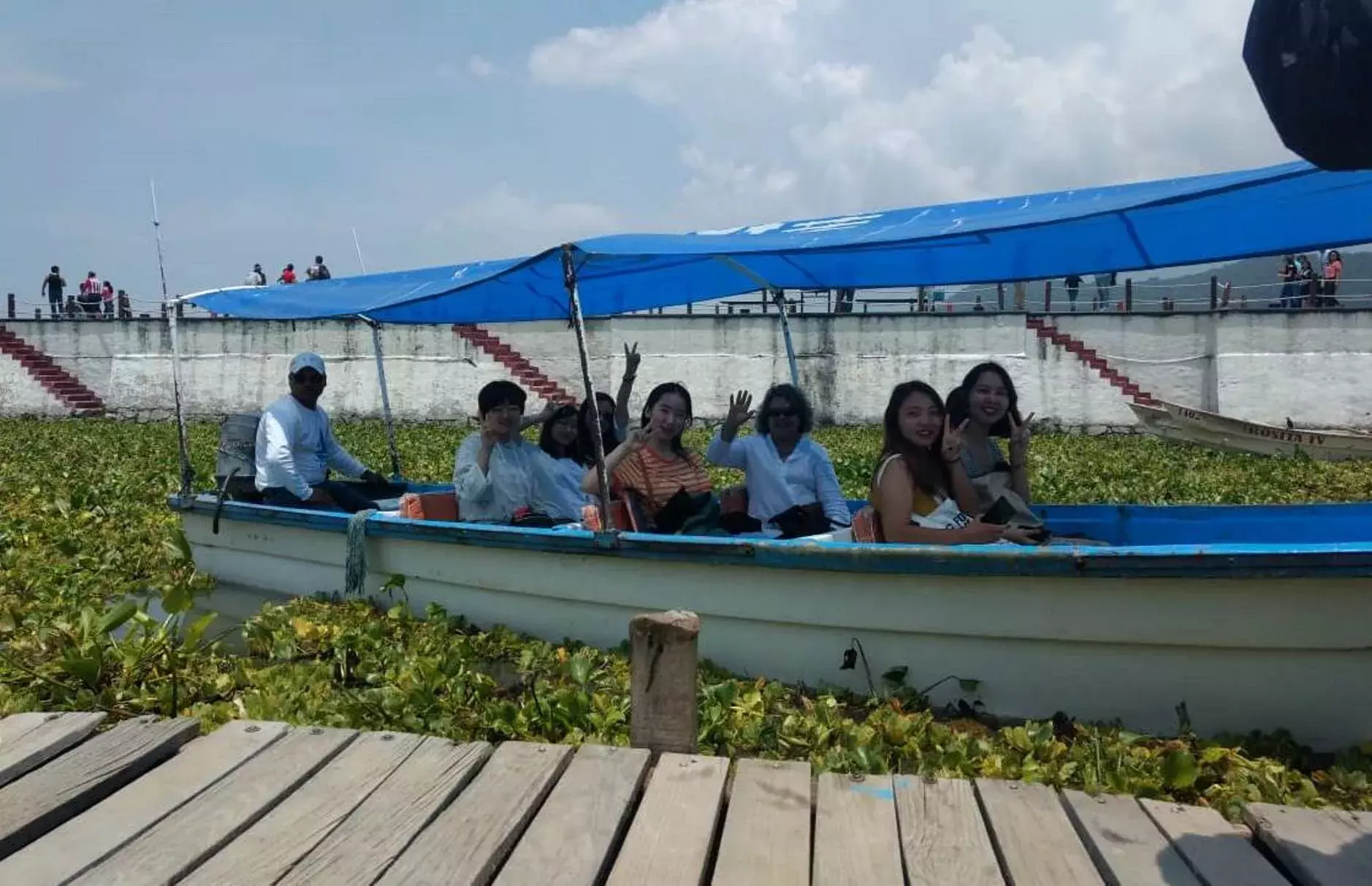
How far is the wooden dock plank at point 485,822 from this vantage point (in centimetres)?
222

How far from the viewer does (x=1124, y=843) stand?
236cm

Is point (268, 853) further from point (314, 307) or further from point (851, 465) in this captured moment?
point (851, 465)

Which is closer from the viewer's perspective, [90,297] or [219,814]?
[219,814]

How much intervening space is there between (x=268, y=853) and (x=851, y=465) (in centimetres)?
1120

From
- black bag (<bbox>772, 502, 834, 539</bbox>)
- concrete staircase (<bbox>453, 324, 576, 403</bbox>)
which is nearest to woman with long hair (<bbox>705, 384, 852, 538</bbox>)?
black bag (<bbox>772, 502, 834, 539</bbox>)

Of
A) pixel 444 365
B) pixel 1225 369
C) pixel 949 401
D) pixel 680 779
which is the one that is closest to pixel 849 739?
pixel 680 779

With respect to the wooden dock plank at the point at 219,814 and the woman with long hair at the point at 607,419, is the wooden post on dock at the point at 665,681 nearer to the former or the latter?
the wooden dock plank at the point at 219,814

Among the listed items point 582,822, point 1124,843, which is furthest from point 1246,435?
point 582,822

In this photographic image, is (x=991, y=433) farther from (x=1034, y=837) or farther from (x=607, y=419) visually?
(x=1034, y=837)

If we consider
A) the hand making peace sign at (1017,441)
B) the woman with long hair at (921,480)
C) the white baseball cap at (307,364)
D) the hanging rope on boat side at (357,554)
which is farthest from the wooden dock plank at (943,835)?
the white baseball cap at (307,364)

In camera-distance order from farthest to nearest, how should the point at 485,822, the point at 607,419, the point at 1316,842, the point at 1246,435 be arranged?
the point at 1246,435
the point at 607,419
the point at 485,822
the point at 1316,842

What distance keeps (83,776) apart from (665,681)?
142 centimetres

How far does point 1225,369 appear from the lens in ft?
62.7

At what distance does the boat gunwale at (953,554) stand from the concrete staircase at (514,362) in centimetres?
1669
